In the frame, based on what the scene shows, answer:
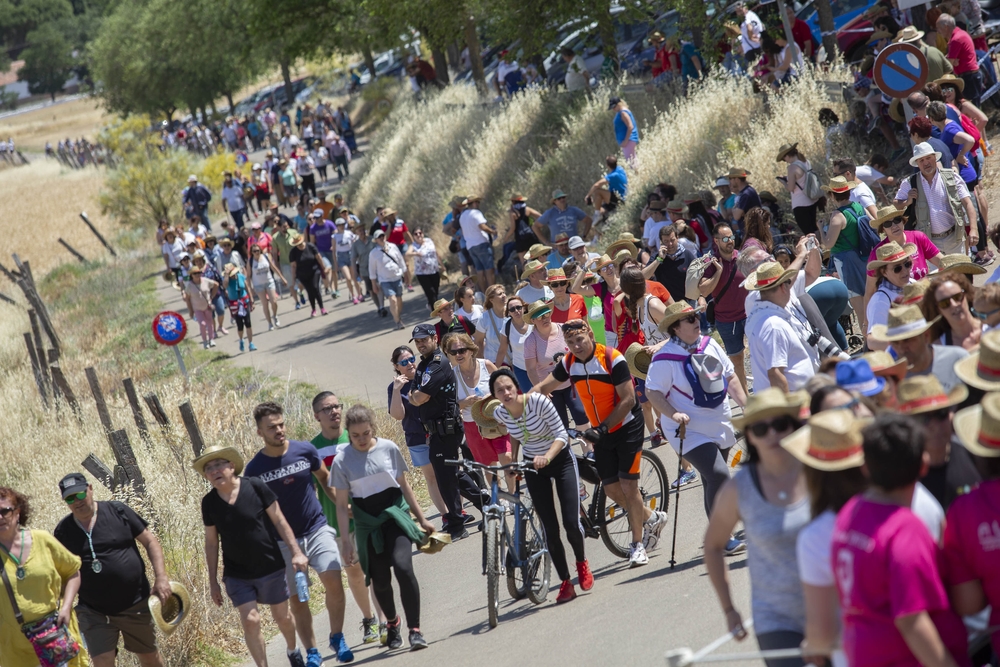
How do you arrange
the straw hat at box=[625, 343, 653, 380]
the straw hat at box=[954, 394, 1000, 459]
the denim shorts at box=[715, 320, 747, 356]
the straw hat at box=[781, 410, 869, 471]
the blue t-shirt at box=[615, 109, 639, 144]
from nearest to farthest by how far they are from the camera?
1. the straw hat at box=[954, 394, 1000, 459]
2. the straw hat at box=[781, 410, 869, 471]
3. the straw hat at box=[625, 343, 653, 380]
4. the denim shorts at box=[715, 320, 747, 356]
5. the blue t-shirt at box=[615, 109, 639, 144]

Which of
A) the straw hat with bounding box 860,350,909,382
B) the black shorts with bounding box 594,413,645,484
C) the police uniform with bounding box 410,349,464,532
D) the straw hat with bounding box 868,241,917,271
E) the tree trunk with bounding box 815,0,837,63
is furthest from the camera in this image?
the tree trunk with bounding box 815,0,837,63

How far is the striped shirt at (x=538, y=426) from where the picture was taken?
24.7 feet

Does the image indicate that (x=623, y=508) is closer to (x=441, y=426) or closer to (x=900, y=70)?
(x=441, y=426)

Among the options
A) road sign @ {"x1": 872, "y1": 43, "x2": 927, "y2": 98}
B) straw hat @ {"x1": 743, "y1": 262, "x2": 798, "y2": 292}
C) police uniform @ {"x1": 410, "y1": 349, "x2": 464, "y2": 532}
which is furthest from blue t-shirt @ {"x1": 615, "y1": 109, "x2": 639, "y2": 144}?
straw hat @ {"x1": 743, "y1": 262, "x2": 798, "y2": 292}

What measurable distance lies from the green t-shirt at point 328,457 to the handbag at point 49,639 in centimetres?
191

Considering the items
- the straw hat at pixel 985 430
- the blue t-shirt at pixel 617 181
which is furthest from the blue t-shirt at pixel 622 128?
the straw hat at pixel 985 430

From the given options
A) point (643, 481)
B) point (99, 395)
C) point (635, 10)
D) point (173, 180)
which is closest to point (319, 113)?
point (173, 180)

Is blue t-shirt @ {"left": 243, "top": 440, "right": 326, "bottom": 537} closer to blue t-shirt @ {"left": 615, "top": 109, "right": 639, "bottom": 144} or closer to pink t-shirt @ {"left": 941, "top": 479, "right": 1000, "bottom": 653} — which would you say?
pink t-shirt @ {"left": 941, "top": 479, "right": 1000, "bottom": 653}

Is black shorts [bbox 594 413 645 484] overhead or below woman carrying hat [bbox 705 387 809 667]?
below

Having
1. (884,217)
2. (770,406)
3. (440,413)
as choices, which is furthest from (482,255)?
(770,406)

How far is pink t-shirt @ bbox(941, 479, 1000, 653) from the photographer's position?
335cm

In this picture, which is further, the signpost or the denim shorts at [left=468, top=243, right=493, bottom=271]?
the denim shorts at [left=468, top=243, right=493, bottom=271]

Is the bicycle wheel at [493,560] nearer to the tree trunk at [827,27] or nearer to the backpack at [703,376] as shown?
the backpack at [703,376]

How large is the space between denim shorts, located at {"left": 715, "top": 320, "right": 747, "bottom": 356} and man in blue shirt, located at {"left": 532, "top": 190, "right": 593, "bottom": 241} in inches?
229
